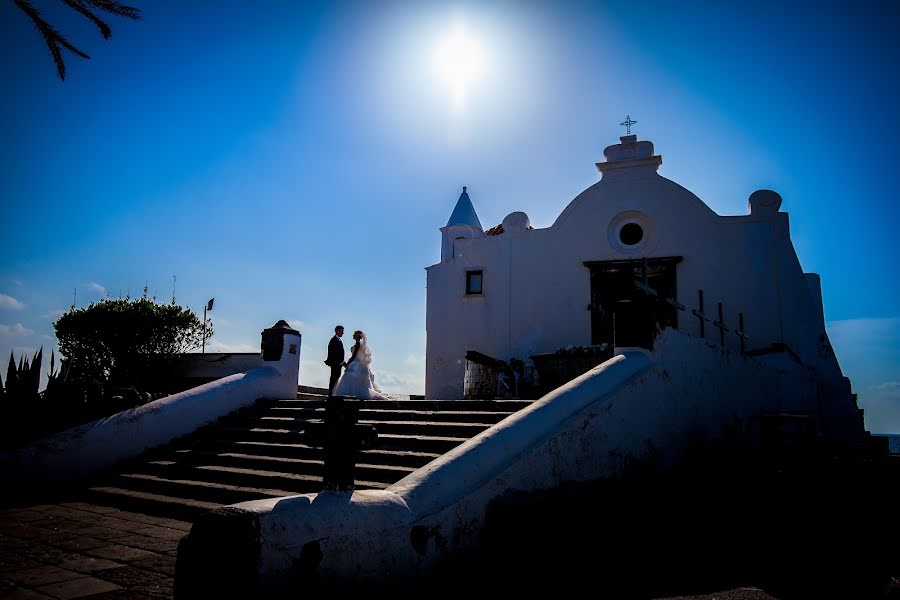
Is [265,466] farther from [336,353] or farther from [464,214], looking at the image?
[464,214]

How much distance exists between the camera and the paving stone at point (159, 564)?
452 centimetres

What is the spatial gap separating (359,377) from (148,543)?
6.15 meters

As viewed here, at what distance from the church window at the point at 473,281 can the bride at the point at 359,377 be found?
5.84 metres

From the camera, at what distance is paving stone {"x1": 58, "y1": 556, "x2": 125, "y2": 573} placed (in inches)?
179

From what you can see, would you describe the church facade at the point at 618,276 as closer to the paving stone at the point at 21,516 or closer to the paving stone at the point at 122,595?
the paving stone at the point at 21,516

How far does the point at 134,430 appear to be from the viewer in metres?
8.92

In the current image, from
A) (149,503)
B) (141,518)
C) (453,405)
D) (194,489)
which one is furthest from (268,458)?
(453,405)

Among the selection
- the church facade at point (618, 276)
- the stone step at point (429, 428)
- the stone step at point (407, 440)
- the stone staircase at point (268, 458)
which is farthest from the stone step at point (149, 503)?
the church facade at point (618, 276)

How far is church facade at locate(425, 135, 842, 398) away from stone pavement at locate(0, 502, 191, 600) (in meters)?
10.5

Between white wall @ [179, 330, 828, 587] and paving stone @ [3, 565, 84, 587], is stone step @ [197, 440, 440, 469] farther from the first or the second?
paving stone @ [3, 565, 84, 587]

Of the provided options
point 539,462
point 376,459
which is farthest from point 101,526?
point 539,462

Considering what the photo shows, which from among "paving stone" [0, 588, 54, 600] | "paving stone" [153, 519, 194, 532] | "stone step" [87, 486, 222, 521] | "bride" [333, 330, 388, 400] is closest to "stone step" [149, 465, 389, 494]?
"stone step" [87, 486, 222, 521]

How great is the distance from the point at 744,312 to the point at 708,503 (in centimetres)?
901

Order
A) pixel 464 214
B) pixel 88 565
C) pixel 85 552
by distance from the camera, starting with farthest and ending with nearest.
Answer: pixel 464 214
pixel 85 552
pixel 88 565
